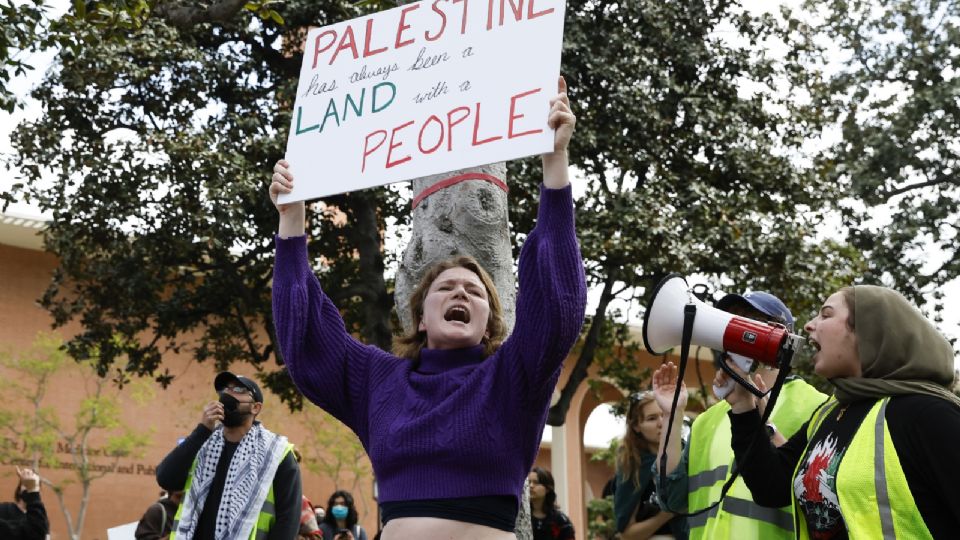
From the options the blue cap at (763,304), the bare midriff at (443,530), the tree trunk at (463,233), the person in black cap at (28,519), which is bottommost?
the person in black cap at (28,519)

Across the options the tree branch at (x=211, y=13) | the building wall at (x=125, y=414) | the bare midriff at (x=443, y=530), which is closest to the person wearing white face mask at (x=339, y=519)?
the tree branch at (x=211, y=13)

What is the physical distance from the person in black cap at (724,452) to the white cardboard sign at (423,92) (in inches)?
39.1

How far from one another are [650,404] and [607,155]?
9.17 metres

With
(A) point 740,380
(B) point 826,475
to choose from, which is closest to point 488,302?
(A) point 740,380

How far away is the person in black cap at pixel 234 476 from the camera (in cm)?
488

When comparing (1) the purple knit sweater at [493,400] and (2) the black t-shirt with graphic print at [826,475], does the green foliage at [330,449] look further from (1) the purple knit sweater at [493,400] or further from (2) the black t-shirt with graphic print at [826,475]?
(1) the purple knit sweater at [493,400]

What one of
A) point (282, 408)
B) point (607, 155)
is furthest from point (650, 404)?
point (282, 408)

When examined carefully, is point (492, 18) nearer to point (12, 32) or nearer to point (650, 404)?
point (650, 404)

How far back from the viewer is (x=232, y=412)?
5188mm

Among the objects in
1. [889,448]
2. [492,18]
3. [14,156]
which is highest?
[14,156]

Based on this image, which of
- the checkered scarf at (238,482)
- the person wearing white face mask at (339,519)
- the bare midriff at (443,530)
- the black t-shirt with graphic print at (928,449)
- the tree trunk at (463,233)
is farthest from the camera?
the person wearing white face mask at (339,519)

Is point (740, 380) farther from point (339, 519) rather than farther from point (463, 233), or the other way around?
point (339, 519)

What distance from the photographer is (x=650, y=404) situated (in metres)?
4.76

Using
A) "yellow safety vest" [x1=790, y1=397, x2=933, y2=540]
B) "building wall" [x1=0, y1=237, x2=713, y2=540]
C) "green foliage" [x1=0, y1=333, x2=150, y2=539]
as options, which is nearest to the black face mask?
"yellow safety vest" [x1=790, y1=397, x2=933, y2=540]
